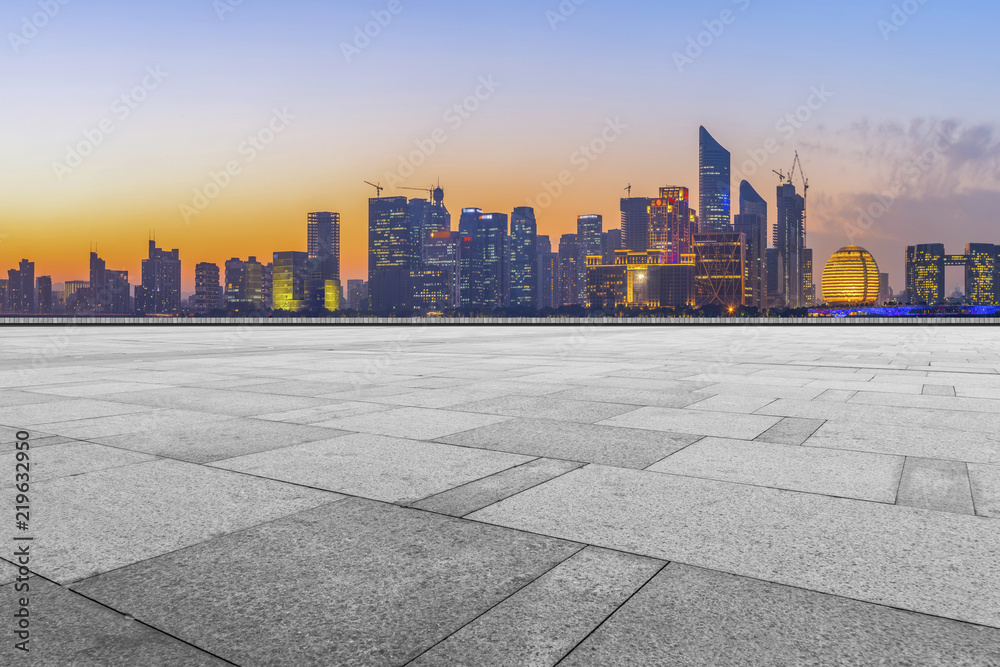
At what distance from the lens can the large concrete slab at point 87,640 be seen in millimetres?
2900

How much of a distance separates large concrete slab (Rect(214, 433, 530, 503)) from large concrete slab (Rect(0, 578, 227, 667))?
217 cm

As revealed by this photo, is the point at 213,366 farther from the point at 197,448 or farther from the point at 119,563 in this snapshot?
the point at 119,563

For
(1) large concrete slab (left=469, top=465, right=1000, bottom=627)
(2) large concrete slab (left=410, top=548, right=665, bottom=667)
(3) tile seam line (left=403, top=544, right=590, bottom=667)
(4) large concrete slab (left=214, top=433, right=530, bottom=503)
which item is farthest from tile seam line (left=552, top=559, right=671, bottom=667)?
(4) large concrete slab (left=214, top=433, right=530, bottom=503)

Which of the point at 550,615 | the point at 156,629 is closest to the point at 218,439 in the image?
the point at 156,629

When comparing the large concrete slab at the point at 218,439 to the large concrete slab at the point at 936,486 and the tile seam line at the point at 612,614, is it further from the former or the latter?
the large concrete slab at the point at 936,486

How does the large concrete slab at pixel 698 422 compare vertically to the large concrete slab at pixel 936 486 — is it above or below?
above

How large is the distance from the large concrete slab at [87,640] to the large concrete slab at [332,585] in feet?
0.25

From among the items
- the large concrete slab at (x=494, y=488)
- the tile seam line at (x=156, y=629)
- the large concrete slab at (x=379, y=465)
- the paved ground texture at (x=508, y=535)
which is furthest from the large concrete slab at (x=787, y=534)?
the tile seam line at (x=156, y=629)

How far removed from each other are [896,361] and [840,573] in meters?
17.3

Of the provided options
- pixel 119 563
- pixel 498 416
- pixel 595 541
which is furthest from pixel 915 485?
pixel 119 563

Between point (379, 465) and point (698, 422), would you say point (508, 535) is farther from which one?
point (698, 422)

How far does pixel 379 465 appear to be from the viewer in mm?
6277

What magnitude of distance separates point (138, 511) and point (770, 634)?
13.8 ft

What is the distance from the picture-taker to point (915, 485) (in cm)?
557
